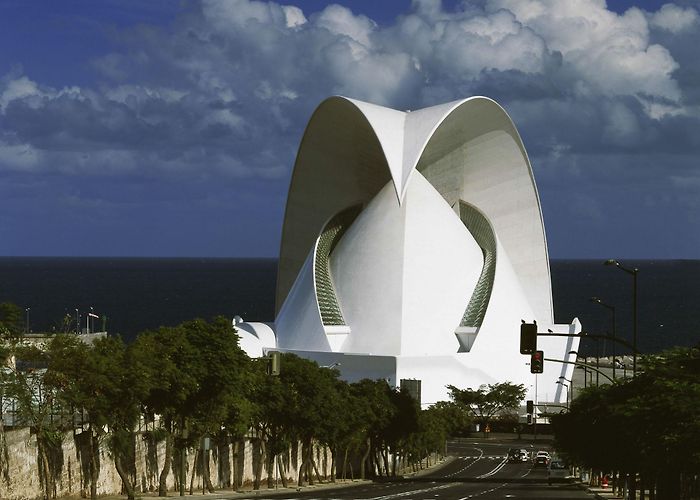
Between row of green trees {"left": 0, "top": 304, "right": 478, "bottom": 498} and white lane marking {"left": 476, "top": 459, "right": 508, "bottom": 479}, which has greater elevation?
row of green trees {"left": 0, "top": 304, "right": 478, "bottom": 498}

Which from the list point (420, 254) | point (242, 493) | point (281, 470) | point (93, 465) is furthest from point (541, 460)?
point (93, 465)

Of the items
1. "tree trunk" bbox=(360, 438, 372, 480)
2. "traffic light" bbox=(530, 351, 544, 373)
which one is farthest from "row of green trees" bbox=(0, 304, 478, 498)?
"traffic light" bbox=(530, 351, 544, 373)

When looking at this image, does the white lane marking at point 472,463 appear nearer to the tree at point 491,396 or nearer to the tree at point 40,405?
the tree at point 491,396

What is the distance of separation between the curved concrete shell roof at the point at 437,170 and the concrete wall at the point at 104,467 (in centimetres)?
4075

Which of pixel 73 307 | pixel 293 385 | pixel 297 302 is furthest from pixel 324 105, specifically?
pixel 73 307

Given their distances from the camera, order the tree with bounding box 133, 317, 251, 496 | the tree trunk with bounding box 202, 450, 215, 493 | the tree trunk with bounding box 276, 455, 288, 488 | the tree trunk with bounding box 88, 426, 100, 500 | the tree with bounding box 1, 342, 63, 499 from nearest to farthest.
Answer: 1. the tree with bounding box 1, 342, 63, 499
2. the tree trunk with bounding box 88, 426, 100, 500
3. the tree with bounding box 133, 317, 251, 496
4. the tree trunk with bounding box 202, 450, 215, 493
5. the tree trunk with bounding box 276, 455, 288, 488

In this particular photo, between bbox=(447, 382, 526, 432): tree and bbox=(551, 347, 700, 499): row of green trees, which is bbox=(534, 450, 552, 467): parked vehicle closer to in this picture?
bbox=(447, 382, 526, 432): tree

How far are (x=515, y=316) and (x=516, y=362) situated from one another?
13.6ft

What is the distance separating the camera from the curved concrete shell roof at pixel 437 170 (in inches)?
3492

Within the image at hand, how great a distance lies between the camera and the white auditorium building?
87.6m

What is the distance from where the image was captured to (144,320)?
18000cm

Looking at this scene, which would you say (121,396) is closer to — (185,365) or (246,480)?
(185,365)

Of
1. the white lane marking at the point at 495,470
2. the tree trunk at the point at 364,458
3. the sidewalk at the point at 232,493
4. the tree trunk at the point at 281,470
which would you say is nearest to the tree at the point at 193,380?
the sidewalk at the point at 232,493

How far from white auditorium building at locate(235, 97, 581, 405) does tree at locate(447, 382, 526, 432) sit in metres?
0.73
